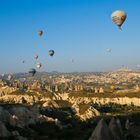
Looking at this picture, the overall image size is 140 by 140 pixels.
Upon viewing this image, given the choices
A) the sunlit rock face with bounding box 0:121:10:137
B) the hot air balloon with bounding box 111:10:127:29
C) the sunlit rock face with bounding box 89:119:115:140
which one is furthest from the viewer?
the sunlit rock face with bounding box 0:121:10:137

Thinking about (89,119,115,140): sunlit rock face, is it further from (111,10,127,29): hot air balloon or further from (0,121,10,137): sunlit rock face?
(0,121,10,137): sunlit rock face

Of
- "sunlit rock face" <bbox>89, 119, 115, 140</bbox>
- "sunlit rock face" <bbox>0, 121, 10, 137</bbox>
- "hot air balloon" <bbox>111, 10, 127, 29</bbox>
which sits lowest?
"sunlit rock face" <bbox>0, 121, 10, 137</bbox>

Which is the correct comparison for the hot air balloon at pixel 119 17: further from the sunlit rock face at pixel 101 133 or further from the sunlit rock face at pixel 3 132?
the sunlit rock face at pixel 101 133

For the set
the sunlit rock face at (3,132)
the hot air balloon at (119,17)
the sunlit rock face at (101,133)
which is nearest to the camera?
the sunlit rock face at (101,133)

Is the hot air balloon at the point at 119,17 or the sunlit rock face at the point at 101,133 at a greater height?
the hot air balloon at the point at 119,17

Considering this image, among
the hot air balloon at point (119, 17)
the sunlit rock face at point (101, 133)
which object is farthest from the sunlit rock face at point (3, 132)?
the sunlit rock face at point (101, 133)

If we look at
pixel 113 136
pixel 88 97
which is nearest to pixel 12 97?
pixel 88 97

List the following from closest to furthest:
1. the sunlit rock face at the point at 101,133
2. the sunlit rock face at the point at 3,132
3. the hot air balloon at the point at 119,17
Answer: the sunlit rock face at the point at 101,133
the hot air balloon at the point at 119,17
the sunlit rock face at the point at 3,132

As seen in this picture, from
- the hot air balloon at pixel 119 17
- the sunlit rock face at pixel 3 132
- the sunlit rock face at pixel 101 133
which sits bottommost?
the sunlit rock face at pixel 3 132

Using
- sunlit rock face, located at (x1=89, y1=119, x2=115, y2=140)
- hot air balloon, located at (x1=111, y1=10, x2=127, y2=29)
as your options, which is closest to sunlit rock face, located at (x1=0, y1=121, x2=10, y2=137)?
hot air balloon, located at (x1=111, y1=10, x2=127, y2=29)
